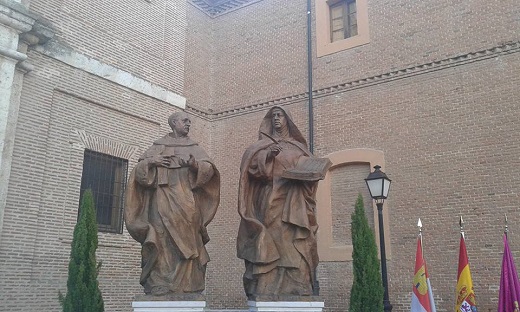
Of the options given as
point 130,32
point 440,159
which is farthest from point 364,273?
point 130,32

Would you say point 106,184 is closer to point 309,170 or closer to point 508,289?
point 309,170

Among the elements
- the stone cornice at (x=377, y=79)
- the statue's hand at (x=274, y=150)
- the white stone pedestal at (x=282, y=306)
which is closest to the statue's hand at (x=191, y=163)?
the statue's hand at (x=274, y=150)

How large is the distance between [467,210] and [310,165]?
6.19 meters

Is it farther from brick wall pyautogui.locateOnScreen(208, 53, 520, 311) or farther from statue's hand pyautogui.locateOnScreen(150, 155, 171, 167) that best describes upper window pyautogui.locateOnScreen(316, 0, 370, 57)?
statue's hand pyautogui.locateOnScreen(150, 155, 171, 167)

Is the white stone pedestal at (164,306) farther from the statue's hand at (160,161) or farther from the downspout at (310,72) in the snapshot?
the downspout at (310,72)

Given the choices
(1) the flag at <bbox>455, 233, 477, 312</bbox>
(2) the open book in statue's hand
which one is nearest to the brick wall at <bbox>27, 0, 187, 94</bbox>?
(2) the open book in statue's hand

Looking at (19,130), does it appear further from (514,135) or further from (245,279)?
(514,135)

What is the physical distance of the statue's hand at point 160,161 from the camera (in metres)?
6.59

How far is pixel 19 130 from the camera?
1066 cm

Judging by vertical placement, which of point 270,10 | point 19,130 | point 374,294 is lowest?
point 374,294

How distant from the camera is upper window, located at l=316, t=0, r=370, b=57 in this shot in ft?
46.2

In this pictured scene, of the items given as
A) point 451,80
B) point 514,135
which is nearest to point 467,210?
point 514,135

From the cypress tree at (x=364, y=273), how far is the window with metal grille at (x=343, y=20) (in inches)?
238

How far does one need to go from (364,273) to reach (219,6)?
10284mm
